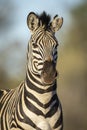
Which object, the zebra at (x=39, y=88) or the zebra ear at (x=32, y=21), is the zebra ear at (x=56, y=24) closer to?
the zebra at (x=39, y=88)

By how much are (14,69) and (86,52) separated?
143 inches

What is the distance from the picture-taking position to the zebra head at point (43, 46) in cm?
994

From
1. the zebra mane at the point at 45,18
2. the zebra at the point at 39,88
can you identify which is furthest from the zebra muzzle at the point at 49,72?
the zebra mane at the point at 45,18

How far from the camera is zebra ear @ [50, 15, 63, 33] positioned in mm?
10677

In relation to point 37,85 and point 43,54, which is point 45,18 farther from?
point 37,85

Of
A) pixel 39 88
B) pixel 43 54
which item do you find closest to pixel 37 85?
pixel 39 88

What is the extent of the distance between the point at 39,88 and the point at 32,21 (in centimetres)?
100

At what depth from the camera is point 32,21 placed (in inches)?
417

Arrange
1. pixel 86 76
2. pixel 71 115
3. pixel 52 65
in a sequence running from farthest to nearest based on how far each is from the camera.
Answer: pixel 86 76 → pixel 71 115 → pixel 52 65

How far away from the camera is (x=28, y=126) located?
10.3 metres

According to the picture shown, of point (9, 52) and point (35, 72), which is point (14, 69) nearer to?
point (9, 52)

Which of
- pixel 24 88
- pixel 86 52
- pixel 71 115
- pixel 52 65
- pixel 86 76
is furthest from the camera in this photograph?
pixel 86 52

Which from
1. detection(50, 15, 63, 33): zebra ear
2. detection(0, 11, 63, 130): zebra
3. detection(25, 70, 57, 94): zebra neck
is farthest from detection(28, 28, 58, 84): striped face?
detection(50, 15, 63, 33): zebra ear

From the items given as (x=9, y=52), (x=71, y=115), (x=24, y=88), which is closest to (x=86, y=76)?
(x=9, y=52)
